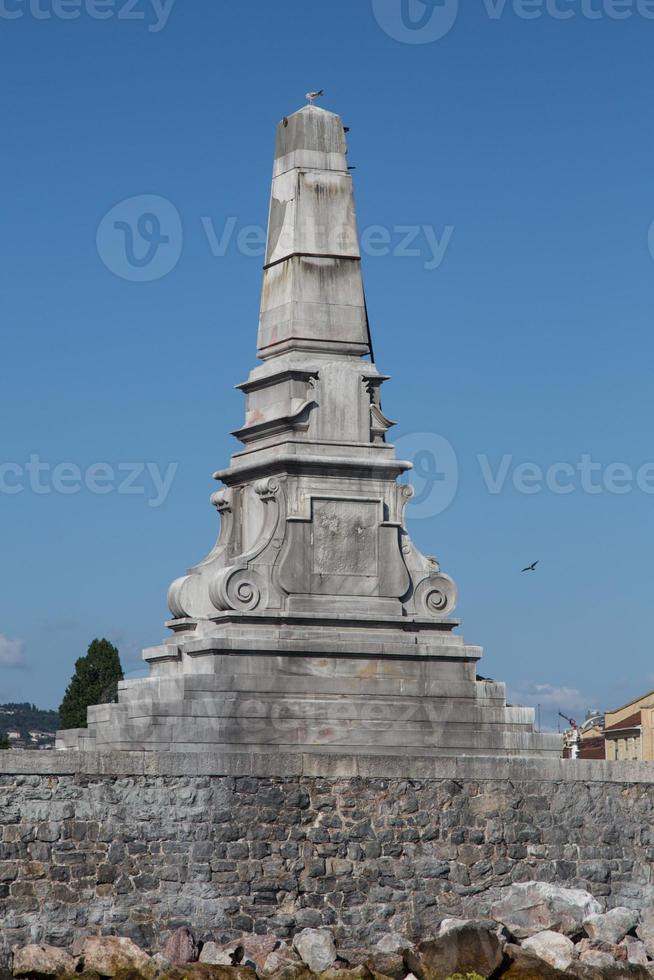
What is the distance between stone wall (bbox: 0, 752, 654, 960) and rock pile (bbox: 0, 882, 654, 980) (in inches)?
19.1

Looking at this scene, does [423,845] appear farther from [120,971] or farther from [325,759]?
[120,971]

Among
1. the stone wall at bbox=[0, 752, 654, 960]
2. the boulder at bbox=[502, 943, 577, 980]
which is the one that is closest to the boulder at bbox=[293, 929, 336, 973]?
the stone wall at bbox=[0, 752, 654, 960]

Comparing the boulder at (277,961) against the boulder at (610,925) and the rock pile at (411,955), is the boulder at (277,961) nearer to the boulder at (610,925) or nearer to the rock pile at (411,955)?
the rock pile at (411,955)

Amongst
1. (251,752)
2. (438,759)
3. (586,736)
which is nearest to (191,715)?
(251,752)

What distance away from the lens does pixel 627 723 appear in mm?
71062

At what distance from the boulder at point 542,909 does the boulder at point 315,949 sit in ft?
7.97

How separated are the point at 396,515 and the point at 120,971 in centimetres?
829

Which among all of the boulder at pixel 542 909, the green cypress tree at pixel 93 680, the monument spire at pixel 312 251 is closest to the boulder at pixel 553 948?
the boulder at pixel 542 909

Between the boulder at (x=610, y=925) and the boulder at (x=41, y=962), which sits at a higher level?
the boulder at (x=610, y=925)

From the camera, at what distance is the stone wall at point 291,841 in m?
26.5

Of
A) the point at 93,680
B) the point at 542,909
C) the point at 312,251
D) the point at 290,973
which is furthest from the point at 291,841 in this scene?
the point at 93,680

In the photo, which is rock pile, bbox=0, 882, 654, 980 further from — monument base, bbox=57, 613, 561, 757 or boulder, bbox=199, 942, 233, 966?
monument base, bbox=57, 613, 561, 757

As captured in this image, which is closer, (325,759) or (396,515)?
(325,759)

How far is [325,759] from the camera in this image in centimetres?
2780
